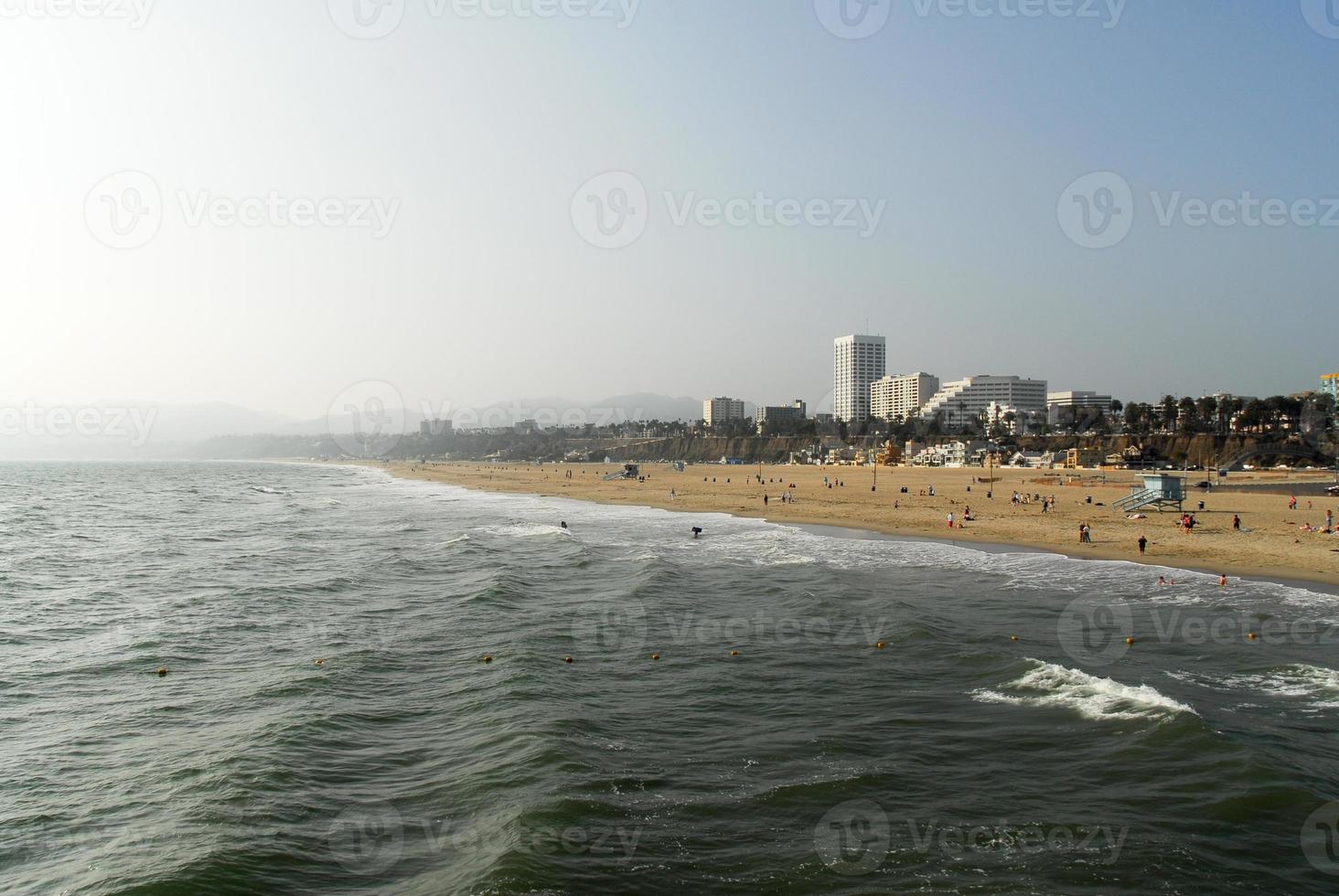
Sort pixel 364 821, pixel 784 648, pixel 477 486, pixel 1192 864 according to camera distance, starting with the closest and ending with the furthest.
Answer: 1. pixel 1192 864
2. pixel 364 821
3. pixel 784 648
4. pixel 477 486

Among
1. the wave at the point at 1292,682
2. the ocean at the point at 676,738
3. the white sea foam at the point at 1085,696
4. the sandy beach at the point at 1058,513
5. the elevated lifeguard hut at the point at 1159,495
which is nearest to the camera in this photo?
the ocean at the point at 676,738

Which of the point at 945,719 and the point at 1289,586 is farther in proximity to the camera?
the point at 1289,586

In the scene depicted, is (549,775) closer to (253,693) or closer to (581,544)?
(253,693)

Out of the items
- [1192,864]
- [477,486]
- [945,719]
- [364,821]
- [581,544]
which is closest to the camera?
[1192,864]

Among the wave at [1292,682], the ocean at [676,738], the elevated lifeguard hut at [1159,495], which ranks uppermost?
the elevated lifeguard hut at [1159,495]

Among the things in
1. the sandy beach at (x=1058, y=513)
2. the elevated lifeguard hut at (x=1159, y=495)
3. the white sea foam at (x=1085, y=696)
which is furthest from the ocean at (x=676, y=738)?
the elevated lifeguard hut at (x=1159, y=495)

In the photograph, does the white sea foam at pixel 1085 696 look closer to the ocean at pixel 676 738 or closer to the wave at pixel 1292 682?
the ocean at pixel 676 738

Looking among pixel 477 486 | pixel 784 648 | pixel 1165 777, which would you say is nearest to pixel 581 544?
pixel 784 648
